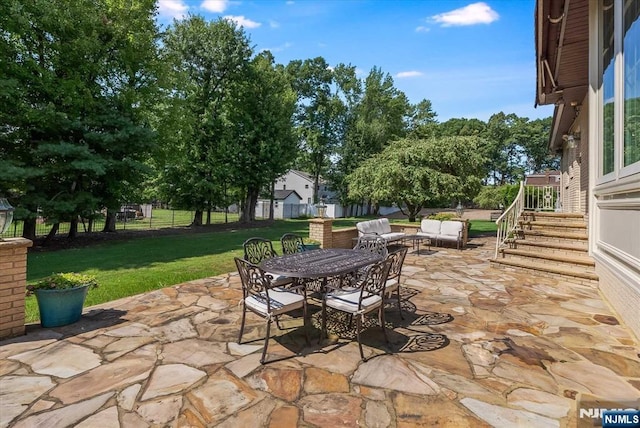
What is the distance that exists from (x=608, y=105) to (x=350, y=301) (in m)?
4.71

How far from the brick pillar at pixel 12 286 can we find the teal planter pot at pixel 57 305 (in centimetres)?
21

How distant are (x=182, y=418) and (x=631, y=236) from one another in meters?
4.67

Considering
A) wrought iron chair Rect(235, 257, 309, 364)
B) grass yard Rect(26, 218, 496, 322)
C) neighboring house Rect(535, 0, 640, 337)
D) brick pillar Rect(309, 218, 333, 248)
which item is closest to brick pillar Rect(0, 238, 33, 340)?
grass yard Rect(26, 218, 496, 322)

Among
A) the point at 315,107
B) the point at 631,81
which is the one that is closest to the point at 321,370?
the point at 631,81

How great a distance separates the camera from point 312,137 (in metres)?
29.9

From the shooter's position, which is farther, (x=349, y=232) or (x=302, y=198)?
(x=302, y=198)

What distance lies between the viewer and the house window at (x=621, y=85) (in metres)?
3.36

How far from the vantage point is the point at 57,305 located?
361cm

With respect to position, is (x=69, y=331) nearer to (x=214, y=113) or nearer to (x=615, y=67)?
(x=615, y=67)

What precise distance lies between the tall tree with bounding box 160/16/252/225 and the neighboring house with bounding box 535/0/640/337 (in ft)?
46.8

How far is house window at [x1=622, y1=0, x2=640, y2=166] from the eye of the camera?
3291 mm

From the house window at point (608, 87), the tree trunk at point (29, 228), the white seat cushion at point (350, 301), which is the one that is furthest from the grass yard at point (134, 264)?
the house window at point (608, 87)

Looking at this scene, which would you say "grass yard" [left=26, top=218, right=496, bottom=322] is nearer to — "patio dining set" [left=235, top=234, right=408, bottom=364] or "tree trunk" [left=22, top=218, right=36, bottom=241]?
"tree trunk" [left=22, top=218, right=36, bottom=241]

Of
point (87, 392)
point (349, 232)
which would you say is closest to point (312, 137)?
Answer: point (349, 232)
